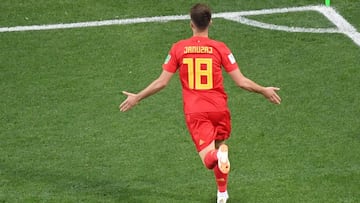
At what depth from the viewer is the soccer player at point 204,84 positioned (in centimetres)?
1037

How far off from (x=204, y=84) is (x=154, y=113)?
9.47ft

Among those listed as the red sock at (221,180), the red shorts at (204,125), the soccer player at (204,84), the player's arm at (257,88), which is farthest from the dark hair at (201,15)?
the red sock at (221,180)

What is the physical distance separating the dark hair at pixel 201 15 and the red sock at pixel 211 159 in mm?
1171

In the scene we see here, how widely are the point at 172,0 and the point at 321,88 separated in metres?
3.78

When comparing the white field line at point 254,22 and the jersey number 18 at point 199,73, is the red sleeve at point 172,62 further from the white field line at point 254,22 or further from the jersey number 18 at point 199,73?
the white field line at point 254,22

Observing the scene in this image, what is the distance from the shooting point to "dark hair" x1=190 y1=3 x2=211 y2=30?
10.1 m

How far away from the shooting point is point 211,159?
1038cm

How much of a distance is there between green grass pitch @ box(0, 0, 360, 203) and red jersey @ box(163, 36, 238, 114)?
3.70 feet

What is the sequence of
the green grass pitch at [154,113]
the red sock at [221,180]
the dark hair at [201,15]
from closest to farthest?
the dark hair at [201,15], the red sock at [221,180], the green grass pitch at [154,113]

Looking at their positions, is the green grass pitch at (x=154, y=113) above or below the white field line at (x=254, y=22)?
below

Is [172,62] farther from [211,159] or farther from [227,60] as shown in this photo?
[211,159]

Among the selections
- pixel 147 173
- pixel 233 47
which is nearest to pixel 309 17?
pixel 233 47

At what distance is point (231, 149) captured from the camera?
1224cm

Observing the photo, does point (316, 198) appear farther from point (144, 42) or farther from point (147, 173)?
point (144, 42)
